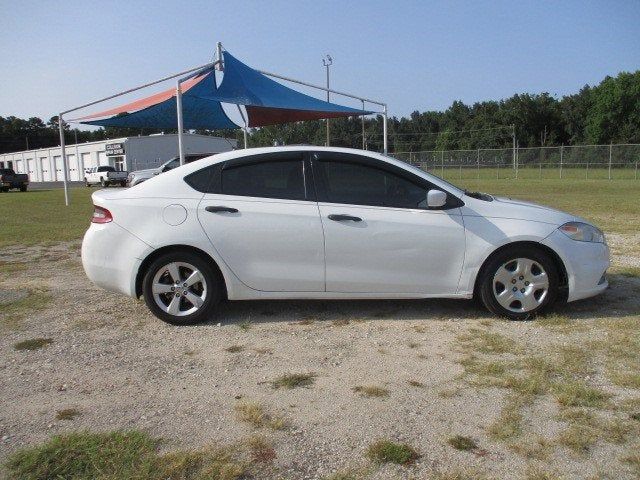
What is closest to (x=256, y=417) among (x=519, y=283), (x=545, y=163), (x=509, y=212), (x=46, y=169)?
(x=519, y=283)

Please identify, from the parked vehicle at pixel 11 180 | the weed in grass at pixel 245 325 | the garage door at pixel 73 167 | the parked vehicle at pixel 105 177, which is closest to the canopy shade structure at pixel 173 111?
the weed in grass at pixel 245 325

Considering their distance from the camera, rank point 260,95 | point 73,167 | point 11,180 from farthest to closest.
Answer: point 73,167
point 11,180
point 260,95

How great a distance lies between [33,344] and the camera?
14.5 feet

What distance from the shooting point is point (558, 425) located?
2988mm

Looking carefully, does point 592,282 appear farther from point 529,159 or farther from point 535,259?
point 529,159

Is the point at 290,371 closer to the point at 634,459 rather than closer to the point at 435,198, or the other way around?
the point at 435,198

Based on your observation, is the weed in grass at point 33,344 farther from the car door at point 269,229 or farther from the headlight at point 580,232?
the headlight at point 580,232

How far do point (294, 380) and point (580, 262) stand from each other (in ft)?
9.14

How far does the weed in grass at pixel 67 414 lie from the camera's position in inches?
125

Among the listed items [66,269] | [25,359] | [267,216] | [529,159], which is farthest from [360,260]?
[529,159]

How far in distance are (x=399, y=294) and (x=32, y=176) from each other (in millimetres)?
85259

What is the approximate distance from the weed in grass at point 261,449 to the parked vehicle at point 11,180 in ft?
126

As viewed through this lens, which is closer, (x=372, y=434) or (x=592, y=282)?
(x=372, y=434)

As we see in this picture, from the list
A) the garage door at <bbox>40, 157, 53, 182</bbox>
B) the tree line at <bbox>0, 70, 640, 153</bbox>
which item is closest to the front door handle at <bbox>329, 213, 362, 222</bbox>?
the tree line at <bbox>0, 70, 640, 153</bbox>
